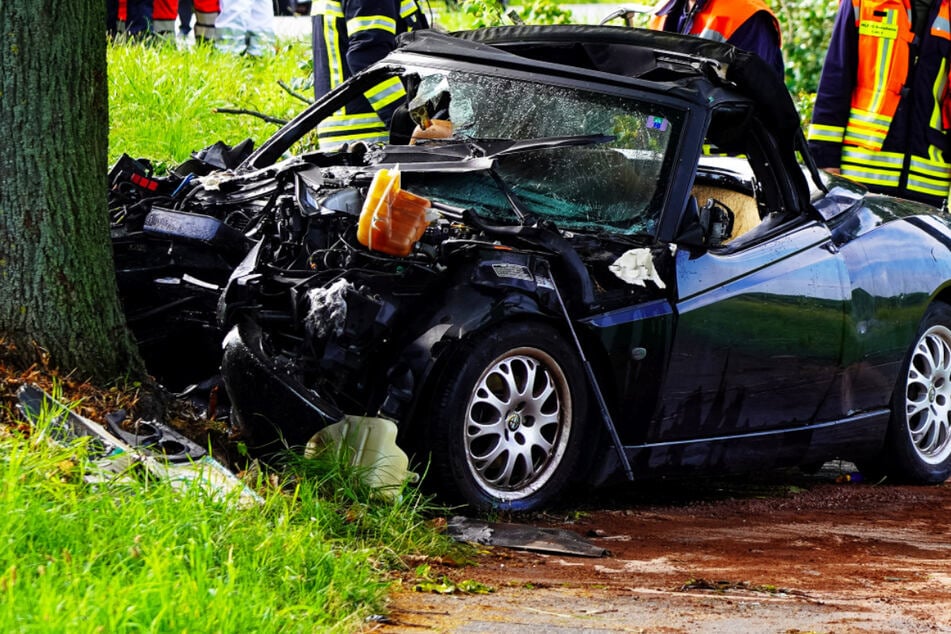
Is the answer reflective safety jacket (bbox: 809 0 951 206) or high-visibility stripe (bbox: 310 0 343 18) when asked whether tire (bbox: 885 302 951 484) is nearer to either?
reflective safety jacket (bbox: 809 0 951 206)

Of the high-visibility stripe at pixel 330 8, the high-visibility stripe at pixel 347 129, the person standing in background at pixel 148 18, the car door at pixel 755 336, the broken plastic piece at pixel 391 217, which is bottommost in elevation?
the car door at pixel 755 336

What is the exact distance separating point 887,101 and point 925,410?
2.34 m

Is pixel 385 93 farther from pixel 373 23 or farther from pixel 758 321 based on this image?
pixel 758 321

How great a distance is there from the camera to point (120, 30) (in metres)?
12.8

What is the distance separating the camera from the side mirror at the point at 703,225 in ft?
17.8

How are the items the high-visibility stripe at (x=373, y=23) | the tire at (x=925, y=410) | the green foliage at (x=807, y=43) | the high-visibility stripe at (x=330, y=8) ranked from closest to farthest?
the tire at (x=925, y=410) → the high-visibility stripe at (x=373, y=23) → the high-visibility stripe at (x=330, y=8) → the green foliage at (x=807, y=43)

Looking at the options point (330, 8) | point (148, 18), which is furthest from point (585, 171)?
point (148, 18)

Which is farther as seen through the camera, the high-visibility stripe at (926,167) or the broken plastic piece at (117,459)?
the high-visibility stripe at (926,167)

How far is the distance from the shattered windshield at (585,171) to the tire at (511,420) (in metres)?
0.60

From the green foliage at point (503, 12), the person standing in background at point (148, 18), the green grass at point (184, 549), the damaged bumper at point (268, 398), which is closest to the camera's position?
the green grass at point (184, 549)

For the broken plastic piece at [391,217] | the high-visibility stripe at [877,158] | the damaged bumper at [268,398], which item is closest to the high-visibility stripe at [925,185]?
the high-visibility stripe at [877,158]

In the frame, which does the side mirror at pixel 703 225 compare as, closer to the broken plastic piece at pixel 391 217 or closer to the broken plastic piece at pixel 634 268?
the broken plastic piece at pixel 634 268

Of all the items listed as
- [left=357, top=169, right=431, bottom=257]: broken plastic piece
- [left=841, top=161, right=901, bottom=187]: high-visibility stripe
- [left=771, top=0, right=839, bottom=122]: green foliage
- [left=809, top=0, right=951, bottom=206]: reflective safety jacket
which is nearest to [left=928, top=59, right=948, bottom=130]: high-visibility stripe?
[left=809, top=0, right=951, bottom=206]: reflective safety jacket

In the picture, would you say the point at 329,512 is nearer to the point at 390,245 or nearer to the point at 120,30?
the point at 390,245
